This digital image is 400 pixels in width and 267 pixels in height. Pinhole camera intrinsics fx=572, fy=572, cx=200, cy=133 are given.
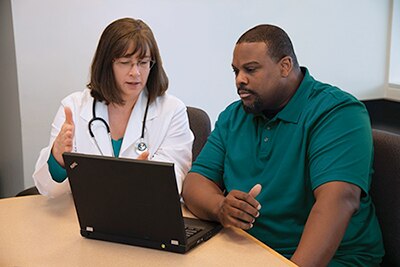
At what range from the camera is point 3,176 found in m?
2.97

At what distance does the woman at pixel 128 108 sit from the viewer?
6.89 feet

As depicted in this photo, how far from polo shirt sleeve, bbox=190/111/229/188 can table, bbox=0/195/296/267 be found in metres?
0.34

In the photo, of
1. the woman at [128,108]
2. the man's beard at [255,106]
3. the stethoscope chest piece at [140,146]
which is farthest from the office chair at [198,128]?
the man's beard at [255,106]

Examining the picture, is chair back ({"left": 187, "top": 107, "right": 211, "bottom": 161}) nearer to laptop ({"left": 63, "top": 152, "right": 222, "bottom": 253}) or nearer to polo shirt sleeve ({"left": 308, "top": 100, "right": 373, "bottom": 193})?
polo shirt sleeve ({"left": 308, "top": 100, "right": 373, "bottom": 193})

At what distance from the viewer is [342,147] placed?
158 centimetres

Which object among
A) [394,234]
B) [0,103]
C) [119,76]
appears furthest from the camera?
[0,103]

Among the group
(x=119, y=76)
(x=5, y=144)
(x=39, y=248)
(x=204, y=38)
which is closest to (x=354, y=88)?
(x=204, y=38)

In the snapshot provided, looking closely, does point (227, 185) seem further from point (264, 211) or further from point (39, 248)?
point (39, 248)

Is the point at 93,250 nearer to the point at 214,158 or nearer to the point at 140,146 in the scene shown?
the point at 214,158

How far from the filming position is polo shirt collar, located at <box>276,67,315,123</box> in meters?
1.71

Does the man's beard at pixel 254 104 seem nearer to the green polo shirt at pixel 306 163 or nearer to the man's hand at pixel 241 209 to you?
the green polo shirt at pixel 306 163

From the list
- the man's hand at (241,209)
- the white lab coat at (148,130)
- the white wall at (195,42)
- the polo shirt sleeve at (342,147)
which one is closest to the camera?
the man's hand at (241,209)

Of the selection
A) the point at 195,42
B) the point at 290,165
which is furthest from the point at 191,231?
the point at 195,42

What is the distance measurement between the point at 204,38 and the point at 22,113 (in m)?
0.99
